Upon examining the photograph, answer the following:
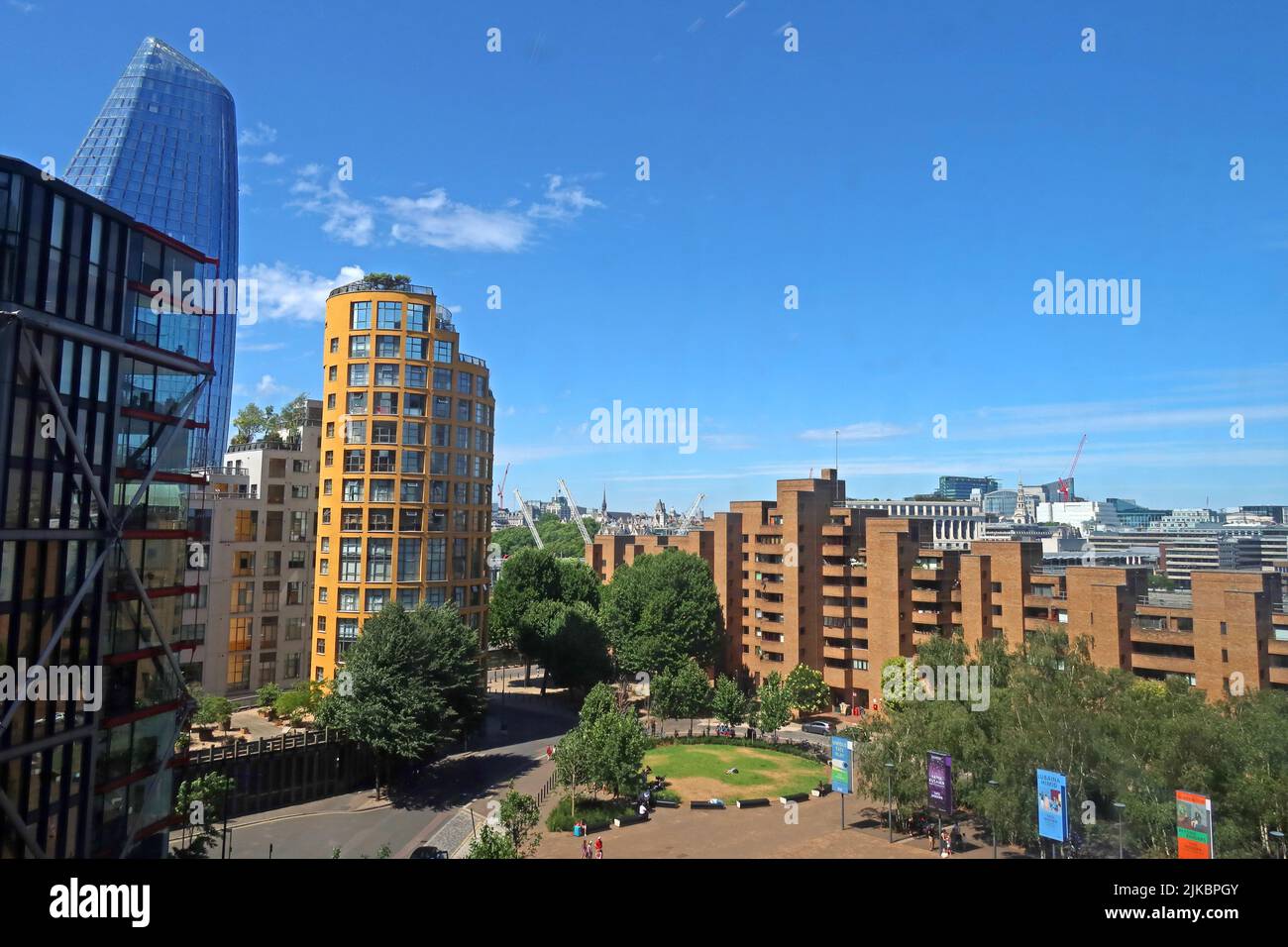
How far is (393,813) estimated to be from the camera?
99.8ft

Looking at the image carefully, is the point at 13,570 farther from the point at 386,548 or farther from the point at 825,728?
the point at 825,728

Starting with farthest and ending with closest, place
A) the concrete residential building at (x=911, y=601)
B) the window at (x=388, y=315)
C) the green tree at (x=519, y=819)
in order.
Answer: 1. the window at (x=388, y=315)
2. the concrete residential building at (x=911, y=601)
3. the green tree at (x=519, y=819)

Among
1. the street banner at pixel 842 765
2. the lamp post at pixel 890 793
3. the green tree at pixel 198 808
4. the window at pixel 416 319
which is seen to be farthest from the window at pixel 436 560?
the lamp post at pixel 890 793

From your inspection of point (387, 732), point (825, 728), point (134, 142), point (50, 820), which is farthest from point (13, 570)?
point (134, 142)

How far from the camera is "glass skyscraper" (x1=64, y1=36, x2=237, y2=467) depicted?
113 meters

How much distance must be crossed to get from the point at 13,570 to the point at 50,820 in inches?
202

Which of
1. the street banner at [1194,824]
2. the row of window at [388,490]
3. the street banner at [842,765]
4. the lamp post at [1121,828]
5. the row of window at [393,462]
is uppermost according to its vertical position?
the row of window at [393,462]

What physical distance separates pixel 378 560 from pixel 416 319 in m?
13.5

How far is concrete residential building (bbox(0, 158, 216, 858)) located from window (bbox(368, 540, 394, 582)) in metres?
21.4

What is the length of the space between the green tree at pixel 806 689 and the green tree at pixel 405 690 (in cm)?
2215

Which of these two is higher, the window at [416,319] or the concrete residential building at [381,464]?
the window at [416,319]

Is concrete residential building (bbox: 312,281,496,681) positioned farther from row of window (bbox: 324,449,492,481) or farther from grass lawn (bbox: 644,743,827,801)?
grass lawn (bbox: 644,743,827,801)

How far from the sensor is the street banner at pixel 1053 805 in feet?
67.4

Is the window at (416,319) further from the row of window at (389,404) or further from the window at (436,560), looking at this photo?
the window at (436,560)
